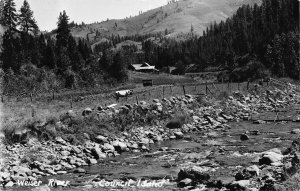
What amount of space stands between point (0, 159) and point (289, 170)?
1514 centimetres

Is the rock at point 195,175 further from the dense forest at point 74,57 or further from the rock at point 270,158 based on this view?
the dense forest at point 74,57

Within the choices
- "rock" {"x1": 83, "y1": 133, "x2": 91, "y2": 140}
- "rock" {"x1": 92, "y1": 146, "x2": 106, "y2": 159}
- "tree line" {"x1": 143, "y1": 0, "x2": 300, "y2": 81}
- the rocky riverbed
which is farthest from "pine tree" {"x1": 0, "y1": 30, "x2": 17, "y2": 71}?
"tree line" {"x1": 143, "y1": 0, "x2": 300, "y2": 81}

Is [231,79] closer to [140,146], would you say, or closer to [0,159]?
[140,146]

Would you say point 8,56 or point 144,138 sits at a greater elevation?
point 8,56

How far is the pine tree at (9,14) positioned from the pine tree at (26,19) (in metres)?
3.80

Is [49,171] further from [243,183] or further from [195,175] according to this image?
[243,183]

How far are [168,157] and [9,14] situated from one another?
65.6 metres

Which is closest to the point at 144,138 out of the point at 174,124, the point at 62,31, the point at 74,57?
the point at 174,124

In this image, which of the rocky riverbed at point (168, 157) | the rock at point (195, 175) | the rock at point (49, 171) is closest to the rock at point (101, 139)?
the rocky riverbed at point (168, 157)

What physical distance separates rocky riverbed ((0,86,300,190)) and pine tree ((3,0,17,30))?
174 ft

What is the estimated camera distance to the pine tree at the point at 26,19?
82050mm

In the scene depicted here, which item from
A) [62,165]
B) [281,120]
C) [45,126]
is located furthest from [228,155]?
[281,120]

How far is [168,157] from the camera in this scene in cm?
2280

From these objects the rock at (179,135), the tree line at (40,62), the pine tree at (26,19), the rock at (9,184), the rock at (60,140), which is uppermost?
the pine tree at (26,19)
